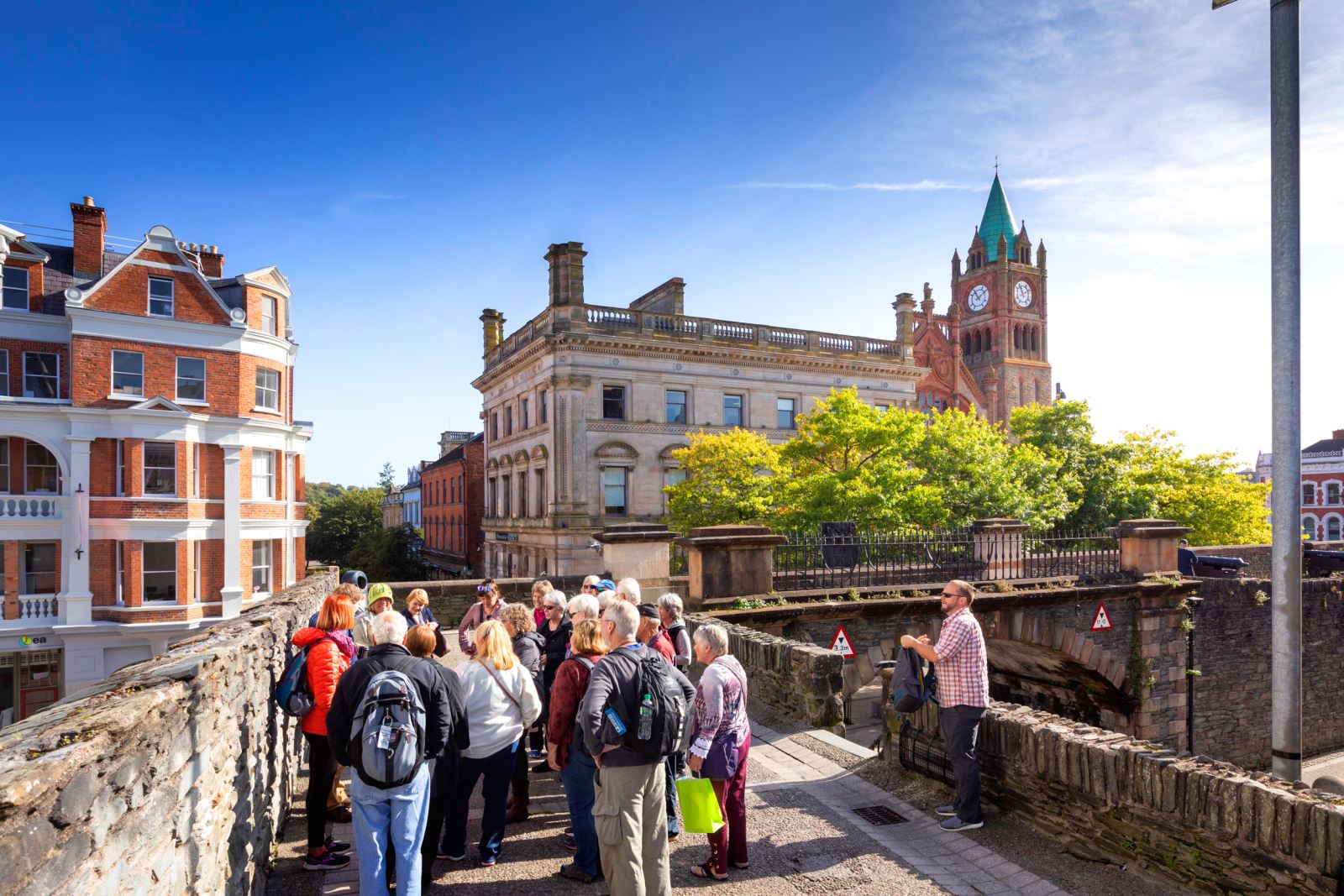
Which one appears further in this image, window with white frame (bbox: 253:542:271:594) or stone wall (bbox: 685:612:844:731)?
window with white frame (bbox: 253:542:271:594)

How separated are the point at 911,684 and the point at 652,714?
10.0 ft

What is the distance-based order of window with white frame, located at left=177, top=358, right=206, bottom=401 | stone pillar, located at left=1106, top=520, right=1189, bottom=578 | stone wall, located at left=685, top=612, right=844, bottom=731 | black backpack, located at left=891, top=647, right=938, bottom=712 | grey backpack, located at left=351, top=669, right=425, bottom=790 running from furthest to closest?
1. window with white frame, located at left=177, top=358, right=206, bottom=401
2. stone pillar, located at left=1106, top=520, right=1189, bottom=578
3. stone wall, located at left=685, top=612, right=844, bottom=731
4. black backpack, located at left=891, top=647, right=938, bottom=712
5. grey backpack, located at left=351, top=669, right=425, bottom=790

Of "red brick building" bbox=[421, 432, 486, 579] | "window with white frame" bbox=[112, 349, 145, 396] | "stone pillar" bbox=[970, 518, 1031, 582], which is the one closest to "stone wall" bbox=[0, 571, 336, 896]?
"stone pillar" bbox=[970, 518, 1031, 582]

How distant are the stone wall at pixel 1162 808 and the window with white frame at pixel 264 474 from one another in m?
27.0

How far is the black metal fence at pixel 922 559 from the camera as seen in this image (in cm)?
1552

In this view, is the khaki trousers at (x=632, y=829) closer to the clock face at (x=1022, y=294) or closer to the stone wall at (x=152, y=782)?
the stone wall at (x=152, y=782)

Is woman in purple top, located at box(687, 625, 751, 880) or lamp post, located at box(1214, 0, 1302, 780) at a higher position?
lamp post, located at box(1214, 0, 1302, 780)

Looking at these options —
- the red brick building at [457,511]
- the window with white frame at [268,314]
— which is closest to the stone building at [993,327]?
the red brick building at [457,511]

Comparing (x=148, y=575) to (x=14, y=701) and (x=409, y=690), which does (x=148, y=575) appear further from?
(x=409, y=690)

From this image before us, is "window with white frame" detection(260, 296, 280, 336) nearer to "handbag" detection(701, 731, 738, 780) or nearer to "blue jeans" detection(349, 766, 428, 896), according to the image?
"blue jeans" detection(349, 766, 428, 896)

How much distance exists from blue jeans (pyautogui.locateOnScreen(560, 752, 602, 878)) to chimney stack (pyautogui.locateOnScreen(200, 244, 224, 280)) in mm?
30406

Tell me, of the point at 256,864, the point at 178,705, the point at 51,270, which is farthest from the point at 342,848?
the point at 51,270

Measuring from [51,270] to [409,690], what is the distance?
105 feet

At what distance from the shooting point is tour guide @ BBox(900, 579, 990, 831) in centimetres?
634
